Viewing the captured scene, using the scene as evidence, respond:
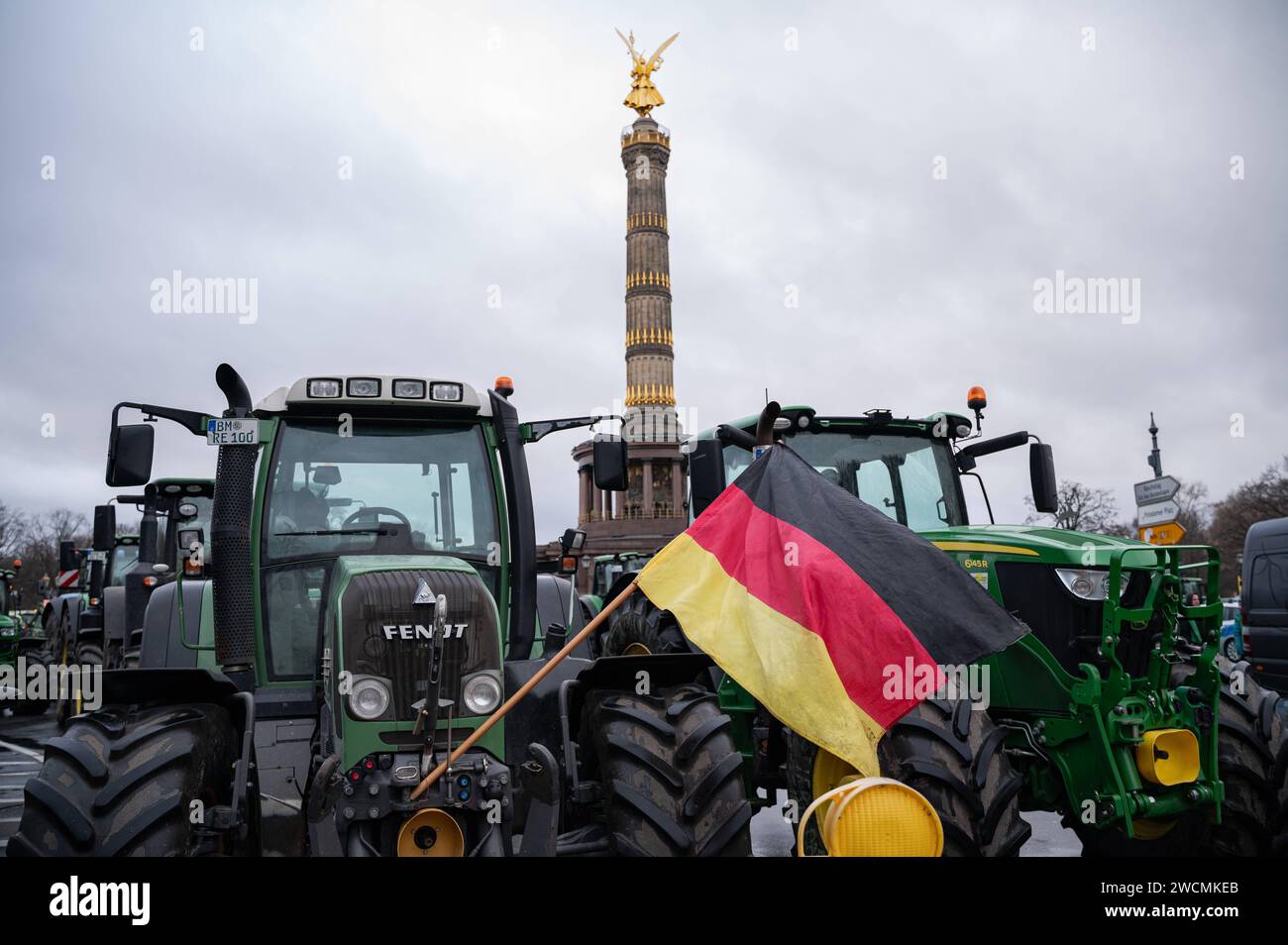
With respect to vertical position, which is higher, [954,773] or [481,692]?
[481,692]

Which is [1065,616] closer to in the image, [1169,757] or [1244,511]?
[1169,757]

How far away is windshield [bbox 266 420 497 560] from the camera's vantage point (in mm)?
5316

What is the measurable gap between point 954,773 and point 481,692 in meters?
2.29

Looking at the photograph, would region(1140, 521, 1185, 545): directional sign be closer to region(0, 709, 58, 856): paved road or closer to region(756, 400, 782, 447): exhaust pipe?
region(756, 400, 782, 447): exhaust pipe

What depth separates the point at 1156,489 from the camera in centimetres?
1185

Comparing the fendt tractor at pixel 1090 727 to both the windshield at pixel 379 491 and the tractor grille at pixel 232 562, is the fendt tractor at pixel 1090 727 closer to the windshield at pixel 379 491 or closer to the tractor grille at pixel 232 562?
the windshield at pixel 379 491

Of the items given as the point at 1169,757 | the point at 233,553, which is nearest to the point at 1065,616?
the point at 1169,757

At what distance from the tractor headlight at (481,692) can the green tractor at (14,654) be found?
49.1 feet

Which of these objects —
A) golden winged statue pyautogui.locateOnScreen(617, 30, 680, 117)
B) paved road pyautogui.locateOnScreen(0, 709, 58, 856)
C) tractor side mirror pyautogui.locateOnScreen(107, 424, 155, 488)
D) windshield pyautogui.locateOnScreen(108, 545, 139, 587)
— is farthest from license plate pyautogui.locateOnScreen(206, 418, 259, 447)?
golden winged statue pyautogui.locateOnScreen(617, 30, 680, 117)

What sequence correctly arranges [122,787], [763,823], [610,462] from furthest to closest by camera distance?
[763,823], [610,462], [122,787]

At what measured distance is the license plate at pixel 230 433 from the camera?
4973 millimetres

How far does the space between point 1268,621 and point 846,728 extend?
11.2 meters

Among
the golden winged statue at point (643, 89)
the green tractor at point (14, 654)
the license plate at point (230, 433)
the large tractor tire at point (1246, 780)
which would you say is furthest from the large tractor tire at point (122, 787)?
the golden winged statue at point (643, 89)
